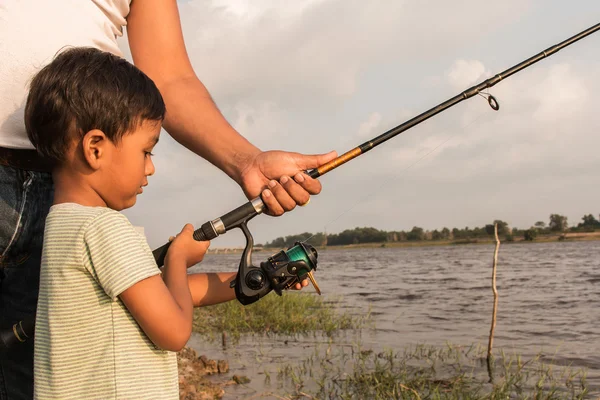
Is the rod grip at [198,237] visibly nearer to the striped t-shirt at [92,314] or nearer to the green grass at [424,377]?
the striped t-shirt at [92,314]

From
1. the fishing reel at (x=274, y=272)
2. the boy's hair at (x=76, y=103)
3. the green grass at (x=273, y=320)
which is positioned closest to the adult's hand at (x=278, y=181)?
the fishing reel at (x=274, y=272)

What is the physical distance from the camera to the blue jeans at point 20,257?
185cm

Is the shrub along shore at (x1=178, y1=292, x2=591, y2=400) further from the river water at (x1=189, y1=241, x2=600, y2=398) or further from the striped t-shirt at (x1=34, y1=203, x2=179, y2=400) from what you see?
the striped t-shirt at (x1=34, y1=203, x2=179, y2=400)

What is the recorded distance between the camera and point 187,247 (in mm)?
2119

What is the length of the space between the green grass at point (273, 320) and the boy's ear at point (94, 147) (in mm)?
8364

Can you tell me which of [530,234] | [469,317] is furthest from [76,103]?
[530,234]

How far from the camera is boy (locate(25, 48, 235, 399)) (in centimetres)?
166

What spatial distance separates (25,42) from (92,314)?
91 centimetres

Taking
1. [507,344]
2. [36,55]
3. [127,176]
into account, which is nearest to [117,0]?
[36,55]

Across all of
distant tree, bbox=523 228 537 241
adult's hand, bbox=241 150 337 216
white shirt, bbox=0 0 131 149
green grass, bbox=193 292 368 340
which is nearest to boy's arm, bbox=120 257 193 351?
white shirt, bbox=0 0 131 149

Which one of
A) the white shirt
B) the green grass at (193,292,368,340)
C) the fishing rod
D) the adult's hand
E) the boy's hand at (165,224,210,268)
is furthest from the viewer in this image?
the green grass at (193,292,368,340)

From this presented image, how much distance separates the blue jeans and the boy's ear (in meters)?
0.26

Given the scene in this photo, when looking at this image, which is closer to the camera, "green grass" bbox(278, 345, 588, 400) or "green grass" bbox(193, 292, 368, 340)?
"green grass" bbox(278, 345, 588, 400)

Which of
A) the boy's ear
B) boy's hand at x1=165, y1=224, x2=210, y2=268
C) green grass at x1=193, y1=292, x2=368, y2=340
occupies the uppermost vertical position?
the boy's ear
